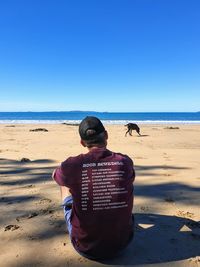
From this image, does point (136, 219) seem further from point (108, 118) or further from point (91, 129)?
point (108, 118)

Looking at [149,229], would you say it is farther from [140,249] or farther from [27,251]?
[27,251]

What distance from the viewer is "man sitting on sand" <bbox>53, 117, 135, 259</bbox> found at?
3150 mm

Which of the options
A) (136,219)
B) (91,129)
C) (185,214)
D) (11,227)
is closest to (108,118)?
(185,214)

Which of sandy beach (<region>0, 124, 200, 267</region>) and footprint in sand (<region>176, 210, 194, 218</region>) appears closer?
sandy beach (<region>0, 124, 200, 267</region>)

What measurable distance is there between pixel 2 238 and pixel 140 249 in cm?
133

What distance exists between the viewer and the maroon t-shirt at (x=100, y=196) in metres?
3.15

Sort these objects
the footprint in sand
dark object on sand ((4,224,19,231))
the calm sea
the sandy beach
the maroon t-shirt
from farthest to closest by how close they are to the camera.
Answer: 1. the calm sea
2. the footprint in sand
3. dark object on sand ((4,224,19,231))
4. the sandy beach
5. the maroon t-shirt

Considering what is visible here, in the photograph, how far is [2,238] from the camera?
3684mm

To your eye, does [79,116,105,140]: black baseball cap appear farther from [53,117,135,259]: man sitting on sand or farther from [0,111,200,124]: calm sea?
[0,111,200,124]: calm sea

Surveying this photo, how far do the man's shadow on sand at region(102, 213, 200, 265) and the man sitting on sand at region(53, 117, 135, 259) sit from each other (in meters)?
0.20

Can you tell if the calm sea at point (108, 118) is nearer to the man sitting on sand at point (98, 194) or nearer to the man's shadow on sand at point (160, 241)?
the man's shadow on sand at point (160, 241)

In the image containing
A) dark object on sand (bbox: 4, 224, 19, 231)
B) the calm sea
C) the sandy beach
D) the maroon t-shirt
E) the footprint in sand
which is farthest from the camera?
the calm sea

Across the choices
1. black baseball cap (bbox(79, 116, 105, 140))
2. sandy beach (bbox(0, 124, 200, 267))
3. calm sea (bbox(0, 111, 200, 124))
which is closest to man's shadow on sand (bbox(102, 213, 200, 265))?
sandy beach (bbox(0, 124, 200, 267))

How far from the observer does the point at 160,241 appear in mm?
3664
